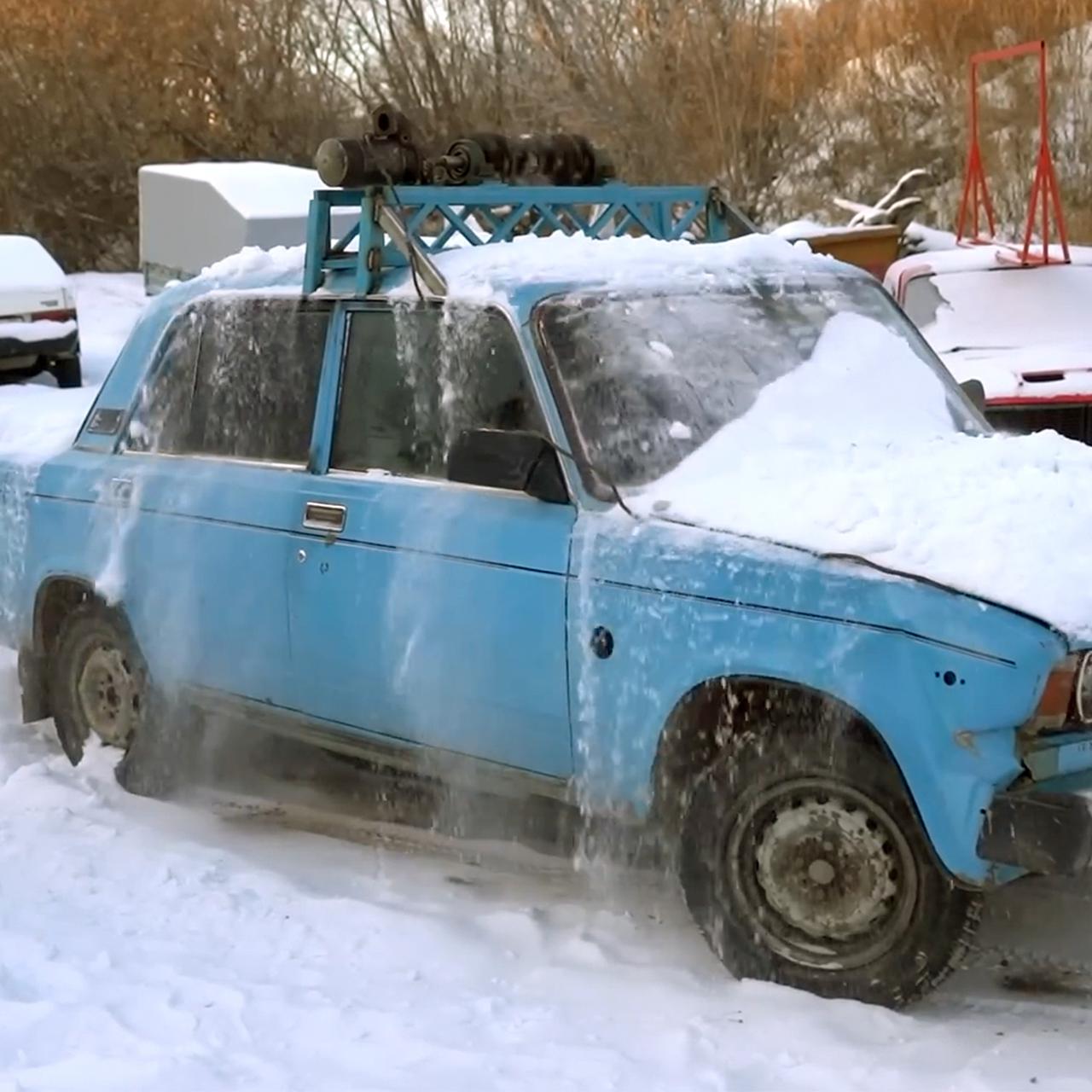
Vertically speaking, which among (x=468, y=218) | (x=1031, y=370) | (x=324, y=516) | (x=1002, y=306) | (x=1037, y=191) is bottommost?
(x=324, y=516)

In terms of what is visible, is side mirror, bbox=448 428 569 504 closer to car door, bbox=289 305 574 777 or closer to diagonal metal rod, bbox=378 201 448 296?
car door, bbox=289 305 574 777

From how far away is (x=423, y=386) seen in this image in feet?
15.8

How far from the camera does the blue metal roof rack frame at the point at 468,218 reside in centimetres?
495

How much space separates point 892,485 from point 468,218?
1880mm

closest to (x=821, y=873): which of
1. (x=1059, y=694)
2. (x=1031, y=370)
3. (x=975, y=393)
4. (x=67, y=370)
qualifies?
(x=1059, y=694)

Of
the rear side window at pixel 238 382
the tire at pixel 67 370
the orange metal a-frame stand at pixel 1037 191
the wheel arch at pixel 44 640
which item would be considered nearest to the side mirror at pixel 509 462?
the rear side window at pixel 238 382

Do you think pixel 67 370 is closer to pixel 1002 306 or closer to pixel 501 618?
pixel 1002 306

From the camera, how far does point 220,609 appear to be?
5.32 metres

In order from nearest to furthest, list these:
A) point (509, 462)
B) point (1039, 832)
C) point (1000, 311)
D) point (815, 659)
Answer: point (1039, 832) → point (815, 659) → point (509, 462) → point (1000, 311)

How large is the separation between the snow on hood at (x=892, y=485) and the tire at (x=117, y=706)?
7.33ft

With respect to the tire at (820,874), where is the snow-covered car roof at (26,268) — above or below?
above

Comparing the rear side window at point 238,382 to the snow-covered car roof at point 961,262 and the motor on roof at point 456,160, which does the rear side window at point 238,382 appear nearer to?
the motor on roof at point 456,160

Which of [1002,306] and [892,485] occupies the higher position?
[1002,306]

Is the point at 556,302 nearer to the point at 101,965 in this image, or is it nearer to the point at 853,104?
the point at 101,965
